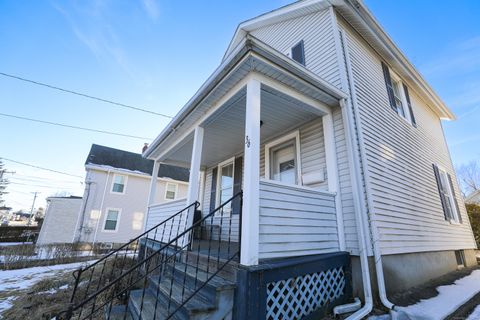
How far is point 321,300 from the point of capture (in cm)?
286

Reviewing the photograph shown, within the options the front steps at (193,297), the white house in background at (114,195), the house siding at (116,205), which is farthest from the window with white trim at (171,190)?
the front steps at (193,297)

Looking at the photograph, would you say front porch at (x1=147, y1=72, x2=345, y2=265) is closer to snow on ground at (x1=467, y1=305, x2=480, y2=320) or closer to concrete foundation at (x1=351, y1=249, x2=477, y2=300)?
concrete foundation at (x1=351, y1=249, x2=477, y2=300)

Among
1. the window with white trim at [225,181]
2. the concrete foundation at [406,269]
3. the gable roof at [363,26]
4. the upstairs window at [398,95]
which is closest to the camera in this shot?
the concrete foundation at [406,269]

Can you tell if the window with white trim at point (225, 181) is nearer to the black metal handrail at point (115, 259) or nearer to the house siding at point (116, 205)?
the black metal handrail at point (115, 259)

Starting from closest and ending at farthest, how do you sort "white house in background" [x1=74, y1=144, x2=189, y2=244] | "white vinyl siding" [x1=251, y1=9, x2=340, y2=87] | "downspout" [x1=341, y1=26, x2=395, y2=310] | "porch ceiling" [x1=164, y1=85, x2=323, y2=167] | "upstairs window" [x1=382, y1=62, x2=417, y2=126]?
"downspout" [x1=341, y1=26, x2=395, y2=310], "porch ceiling" [x1=164, y1=85, x2=323, y2=167], "white vinyl siding" [x1=251, y1=9, x2=340, y2=87], "upstairs window" [x1=382, y1=62, x2=417, y2=126], "white house in background" [x1=74, y1=144, x2=189, y2=244]

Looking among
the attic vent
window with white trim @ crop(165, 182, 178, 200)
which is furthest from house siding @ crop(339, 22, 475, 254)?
window with white trim @ crop(165, 182, 178, 200)

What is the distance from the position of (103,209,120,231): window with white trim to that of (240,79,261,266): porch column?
14260 mm

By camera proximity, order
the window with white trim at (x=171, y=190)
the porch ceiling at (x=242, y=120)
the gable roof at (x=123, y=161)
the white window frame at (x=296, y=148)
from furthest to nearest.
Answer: the window with white trim at (x=171, y=190) < the gable roof at (x=123, y=161) < the white window frame at (x=296, y=148) < the porch ceiling at (x=242, y=120)

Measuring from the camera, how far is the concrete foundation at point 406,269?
3.32 meters

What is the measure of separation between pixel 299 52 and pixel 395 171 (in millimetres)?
3942

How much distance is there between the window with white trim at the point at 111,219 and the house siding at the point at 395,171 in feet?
48.9

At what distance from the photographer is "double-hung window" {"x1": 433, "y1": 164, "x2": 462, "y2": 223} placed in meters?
6.53

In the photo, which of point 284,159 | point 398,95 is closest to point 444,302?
point 284,159

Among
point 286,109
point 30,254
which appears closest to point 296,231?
point 286,109
